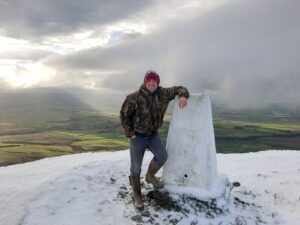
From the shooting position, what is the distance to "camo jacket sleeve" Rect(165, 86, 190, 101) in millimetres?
8591

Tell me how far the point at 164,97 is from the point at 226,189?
10.8 feet

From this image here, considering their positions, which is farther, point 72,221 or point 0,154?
point 0,154

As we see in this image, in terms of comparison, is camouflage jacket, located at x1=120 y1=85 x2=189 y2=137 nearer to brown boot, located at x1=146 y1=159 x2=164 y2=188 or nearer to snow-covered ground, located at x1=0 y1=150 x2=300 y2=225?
brown boot, located at x1=146 y1=159 x2=164 y2=188

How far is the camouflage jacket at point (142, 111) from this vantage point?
26.3ft

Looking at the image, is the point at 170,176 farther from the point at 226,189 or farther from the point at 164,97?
the point at 164,97

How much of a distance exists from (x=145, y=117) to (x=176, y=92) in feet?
3.63

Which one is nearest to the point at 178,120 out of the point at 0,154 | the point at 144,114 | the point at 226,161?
the point at 144,114

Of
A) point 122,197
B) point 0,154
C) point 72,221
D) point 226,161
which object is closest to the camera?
point 72,221

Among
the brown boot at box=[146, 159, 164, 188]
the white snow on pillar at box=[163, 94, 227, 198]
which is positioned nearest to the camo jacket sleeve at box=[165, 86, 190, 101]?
the white snow on pillar at box=[163, 94, 227, 198]

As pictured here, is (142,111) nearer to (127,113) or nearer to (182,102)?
(127,113)

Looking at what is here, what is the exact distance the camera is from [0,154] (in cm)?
6462

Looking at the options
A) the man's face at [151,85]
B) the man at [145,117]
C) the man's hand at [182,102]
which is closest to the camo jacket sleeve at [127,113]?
the man at [145,117]

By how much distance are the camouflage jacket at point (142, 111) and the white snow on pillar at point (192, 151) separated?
43.7 inches

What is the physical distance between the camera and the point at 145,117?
26.7 feet
